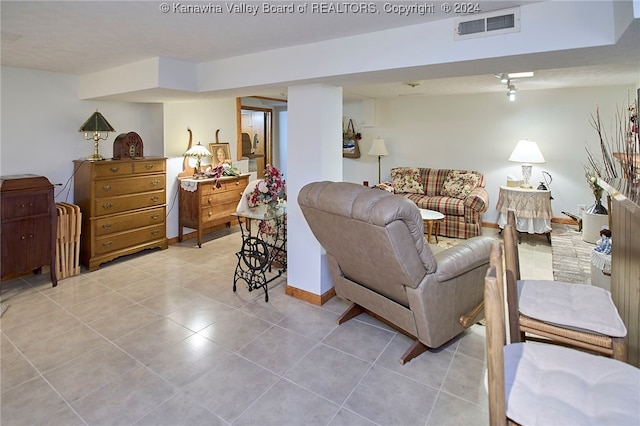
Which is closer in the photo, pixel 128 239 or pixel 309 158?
pixel 309 158

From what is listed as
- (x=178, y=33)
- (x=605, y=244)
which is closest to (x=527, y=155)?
(x=605, y=244)

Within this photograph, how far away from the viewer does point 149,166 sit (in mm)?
4582

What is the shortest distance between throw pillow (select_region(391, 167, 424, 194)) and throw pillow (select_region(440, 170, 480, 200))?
0.41m

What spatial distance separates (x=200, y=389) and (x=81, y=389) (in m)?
0.70

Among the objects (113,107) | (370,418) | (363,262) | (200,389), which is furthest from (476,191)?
(113,107)

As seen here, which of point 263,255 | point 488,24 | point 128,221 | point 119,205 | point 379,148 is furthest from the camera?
point 379,148

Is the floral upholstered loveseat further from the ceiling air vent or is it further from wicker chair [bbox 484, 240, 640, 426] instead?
wicker chair [bbox 484, 240, 640, 426]

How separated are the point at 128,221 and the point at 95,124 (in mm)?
1149

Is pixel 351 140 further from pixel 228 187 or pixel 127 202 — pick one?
pixel 127 202

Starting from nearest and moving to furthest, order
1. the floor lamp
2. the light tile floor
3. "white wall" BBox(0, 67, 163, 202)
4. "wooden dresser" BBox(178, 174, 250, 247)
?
the light tile floor < "white wall" BBox(0, 67, 163, 202) < "wooden dresser" BBox(178, 174, 250, 247) < the floor lamp

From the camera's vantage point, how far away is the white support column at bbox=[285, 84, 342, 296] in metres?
3.16

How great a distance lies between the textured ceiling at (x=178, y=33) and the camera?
207 cm

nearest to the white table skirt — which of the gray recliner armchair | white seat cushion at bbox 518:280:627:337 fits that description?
the gray recliner armchair

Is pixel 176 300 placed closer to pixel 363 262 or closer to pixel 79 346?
pixel 79 346
